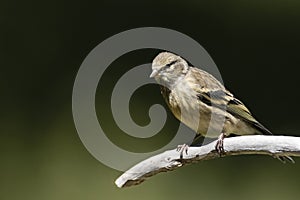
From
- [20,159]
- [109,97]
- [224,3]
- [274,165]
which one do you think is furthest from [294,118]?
[20,159]

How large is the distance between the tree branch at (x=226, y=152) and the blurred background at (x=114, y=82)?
2.41 ft

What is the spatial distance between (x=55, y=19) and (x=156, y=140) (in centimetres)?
46

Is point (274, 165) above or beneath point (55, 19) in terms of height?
beneath

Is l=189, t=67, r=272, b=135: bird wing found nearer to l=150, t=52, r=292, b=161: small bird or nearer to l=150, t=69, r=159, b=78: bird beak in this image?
l=150, t=52, r=292, b=161: small bird

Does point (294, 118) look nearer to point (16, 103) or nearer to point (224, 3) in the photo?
point (224, 3)

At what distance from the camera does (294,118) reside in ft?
6.83

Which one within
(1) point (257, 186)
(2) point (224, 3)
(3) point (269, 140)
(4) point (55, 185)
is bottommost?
(3) point (269, 140)

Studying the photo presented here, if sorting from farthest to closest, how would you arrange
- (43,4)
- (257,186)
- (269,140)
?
(257,186)
(43,4)
(269,140)

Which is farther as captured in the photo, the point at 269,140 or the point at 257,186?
the point at 257,186

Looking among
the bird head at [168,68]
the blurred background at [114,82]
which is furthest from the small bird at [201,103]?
the blurred background at [114,82]

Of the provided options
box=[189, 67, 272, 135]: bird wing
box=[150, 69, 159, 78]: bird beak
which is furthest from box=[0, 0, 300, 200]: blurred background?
box=[150, 69, 159, 78]: bird beak

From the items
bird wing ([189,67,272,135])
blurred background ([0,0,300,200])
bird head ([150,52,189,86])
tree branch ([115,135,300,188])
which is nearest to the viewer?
tree branch ([115,135,300,188])

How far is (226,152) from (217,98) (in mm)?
207

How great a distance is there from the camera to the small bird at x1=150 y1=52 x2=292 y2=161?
1362 mm
